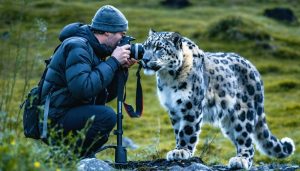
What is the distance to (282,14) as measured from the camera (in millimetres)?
65562

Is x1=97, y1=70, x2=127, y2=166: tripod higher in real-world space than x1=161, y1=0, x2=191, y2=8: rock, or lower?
higher

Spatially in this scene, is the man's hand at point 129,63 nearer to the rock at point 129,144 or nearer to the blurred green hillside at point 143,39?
the blurred green hillside at point 143,39

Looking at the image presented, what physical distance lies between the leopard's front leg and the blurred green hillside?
0.40m

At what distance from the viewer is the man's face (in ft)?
36.6

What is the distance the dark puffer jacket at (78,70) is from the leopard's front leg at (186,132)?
1.65m

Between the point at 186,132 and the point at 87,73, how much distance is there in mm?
2791

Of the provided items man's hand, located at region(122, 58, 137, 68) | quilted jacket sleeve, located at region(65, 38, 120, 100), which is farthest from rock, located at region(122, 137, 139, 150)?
quilted jacket sleeve, located at region(65, 38, 120, 100)

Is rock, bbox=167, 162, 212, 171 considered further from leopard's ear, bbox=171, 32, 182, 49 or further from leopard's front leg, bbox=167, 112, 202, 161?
leopard's ear, bbox=171, 32, 182, 49

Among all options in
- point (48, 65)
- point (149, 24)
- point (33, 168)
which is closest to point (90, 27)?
point (48, 65)

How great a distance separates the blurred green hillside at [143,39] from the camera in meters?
10.1

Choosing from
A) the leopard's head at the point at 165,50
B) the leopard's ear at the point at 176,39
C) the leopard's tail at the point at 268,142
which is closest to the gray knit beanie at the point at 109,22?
the leopard's head at the point at 165,50

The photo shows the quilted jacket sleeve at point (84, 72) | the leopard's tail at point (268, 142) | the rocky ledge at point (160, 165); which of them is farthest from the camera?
the leopard's tail at point (268, 142)

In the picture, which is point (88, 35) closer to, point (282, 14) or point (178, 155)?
point (178, 155)

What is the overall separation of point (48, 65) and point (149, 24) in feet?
170
